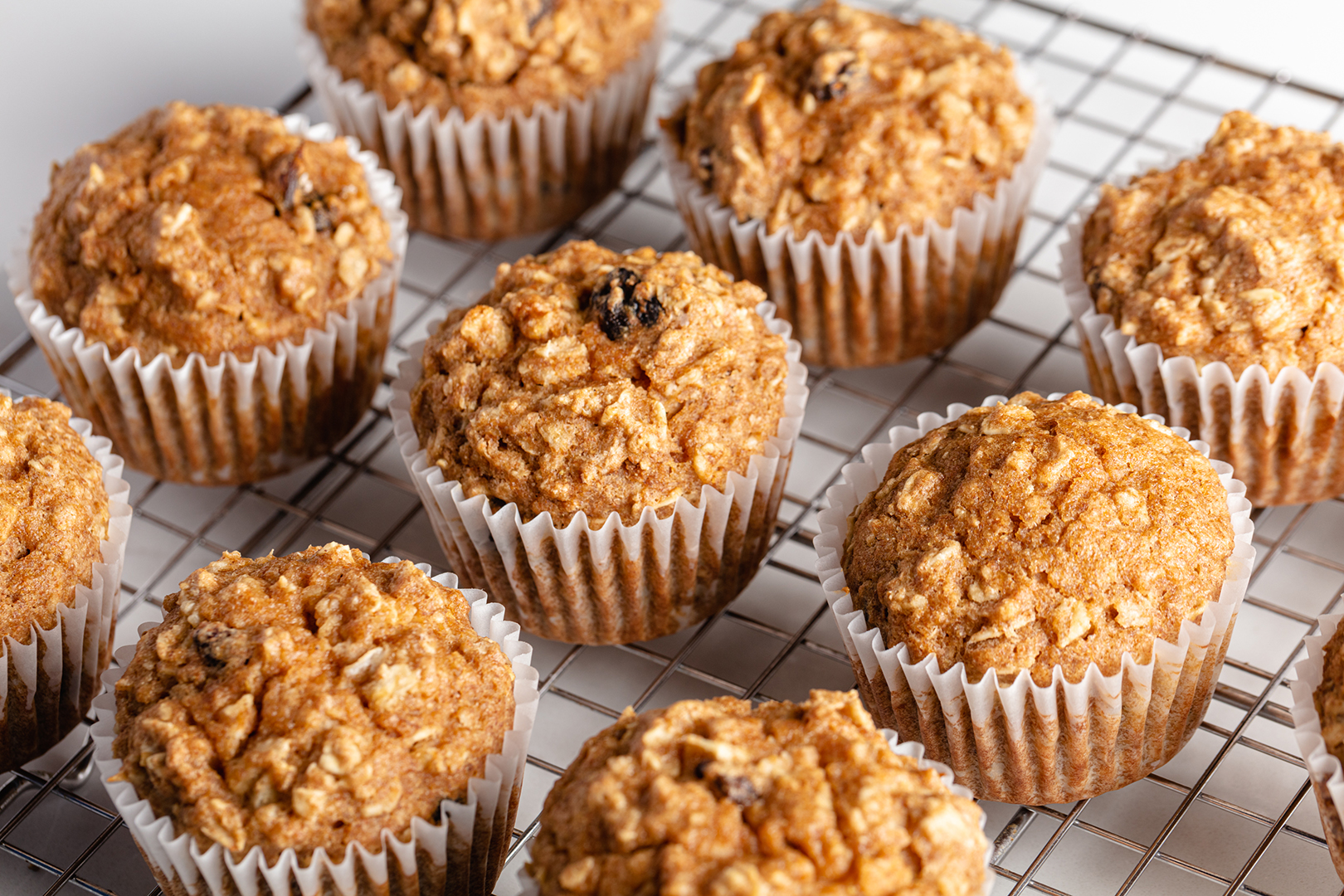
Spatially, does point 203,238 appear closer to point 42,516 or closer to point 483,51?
point 42,516

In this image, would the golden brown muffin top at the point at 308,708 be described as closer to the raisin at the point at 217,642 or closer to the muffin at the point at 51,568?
the raisin at the point at 217,642

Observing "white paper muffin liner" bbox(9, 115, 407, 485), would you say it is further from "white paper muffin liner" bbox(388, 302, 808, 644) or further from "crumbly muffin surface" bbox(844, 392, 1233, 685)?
"crumbly muffin surface" bbox(844, 392, 1233, 685)

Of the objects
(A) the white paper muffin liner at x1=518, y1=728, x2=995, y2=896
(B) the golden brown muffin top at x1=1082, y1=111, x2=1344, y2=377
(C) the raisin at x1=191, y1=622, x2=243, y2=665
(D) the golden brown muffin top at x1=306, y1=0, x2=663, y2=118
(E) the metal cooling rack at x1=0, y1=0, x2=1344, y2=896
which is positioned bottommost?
(E) the metal cooling rack at x1=0, y1=0, x2=1344, y2=896

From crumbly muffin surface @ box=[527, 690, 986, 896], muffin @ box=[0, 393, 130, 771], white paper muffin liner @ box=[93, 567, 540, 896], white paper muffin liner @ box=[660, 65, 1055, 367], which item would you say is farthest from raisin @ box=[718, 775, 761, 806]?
white paper muffin liner @ box=[660, 65, 1055, 367]

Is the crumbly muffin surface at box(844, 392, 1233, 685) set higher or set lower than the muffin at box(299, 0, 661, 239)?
lower

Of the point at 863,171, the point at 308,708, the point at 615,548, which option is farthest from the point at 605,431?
the point at 863,171

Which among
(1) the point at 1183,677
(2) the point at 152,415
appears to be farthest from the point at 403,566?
(1) the point at 1183,677
